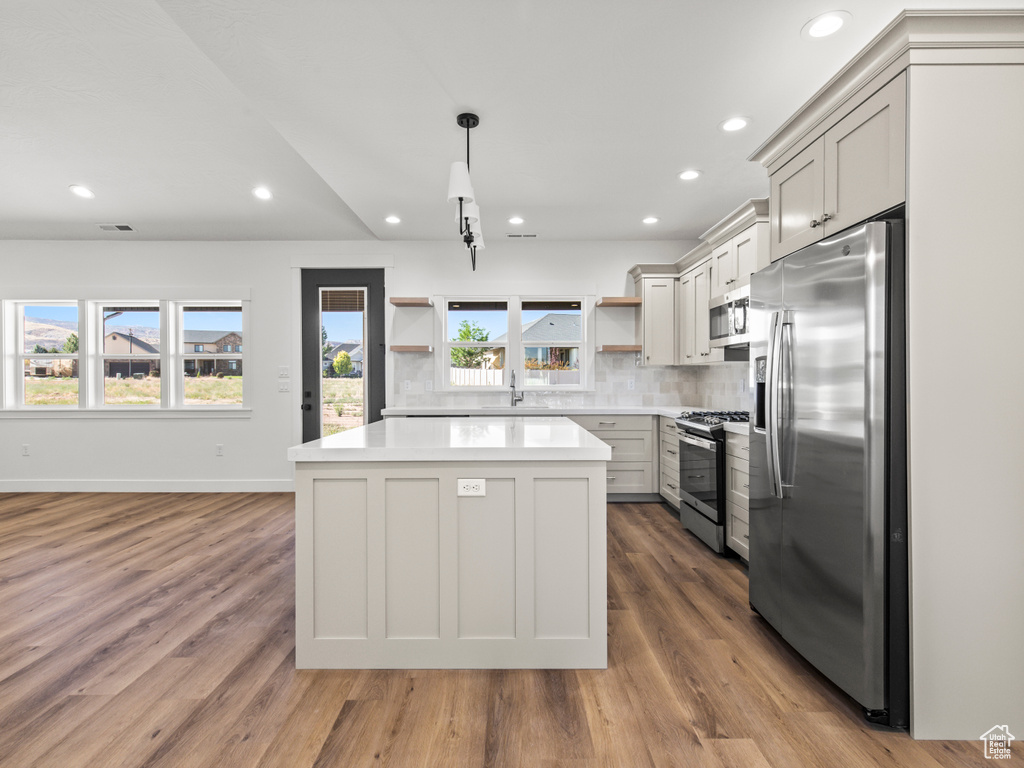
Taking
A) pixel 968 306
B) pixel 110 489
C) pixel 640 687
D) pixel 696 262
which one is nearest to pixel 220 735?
pixel 640 687

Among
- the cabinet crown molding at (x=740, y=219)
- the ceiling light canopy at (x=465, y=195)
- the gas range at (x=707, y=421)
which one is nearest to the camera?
the ceiling light canopy at (x=465, y=195)

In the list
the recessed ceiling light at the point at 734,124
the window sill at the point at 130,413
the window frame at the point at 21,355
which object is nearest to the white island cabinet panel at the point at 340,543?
the recessed ceiling light at the point at 734,124

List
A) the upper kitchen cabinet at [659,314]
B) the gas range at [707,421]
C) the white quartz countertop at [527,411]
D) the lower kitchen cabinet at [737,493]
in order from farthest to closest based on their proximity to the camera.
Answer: the upper kitchen cabinet at [659,314] → the white quartz countertop at [527,411] → the gas range at [707,421] → the lower kitchen cabinet at [737,493]

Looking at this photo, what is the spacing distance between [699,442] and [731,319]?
0.91 meters

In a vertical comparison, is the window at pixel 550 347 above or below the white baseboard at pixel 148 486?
above

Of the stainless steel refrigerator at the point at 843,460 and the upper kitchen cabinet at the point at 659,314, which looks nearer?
the stainless steel refrigerator at the point at 843,460

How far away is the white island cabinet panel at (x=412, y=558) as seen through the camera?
206cm

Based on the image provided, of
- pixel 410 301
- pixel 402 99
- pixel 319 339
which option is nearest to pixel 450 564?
pixel 402 99

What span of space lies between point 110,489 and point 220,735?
484 cm

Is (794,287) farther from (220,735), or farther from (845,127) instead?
(220,735)

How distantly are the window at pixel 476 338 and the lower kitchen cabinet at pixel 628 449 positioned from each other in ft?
3.62

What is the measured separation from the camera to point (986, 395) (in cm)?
161

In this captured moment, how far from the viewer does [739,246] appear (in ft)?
11.9

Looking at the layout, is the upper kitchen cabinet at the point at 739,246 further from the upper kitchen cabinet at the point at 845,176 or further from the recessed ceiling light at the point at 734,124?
the upper kitchen cabinet at the point at 845,176
